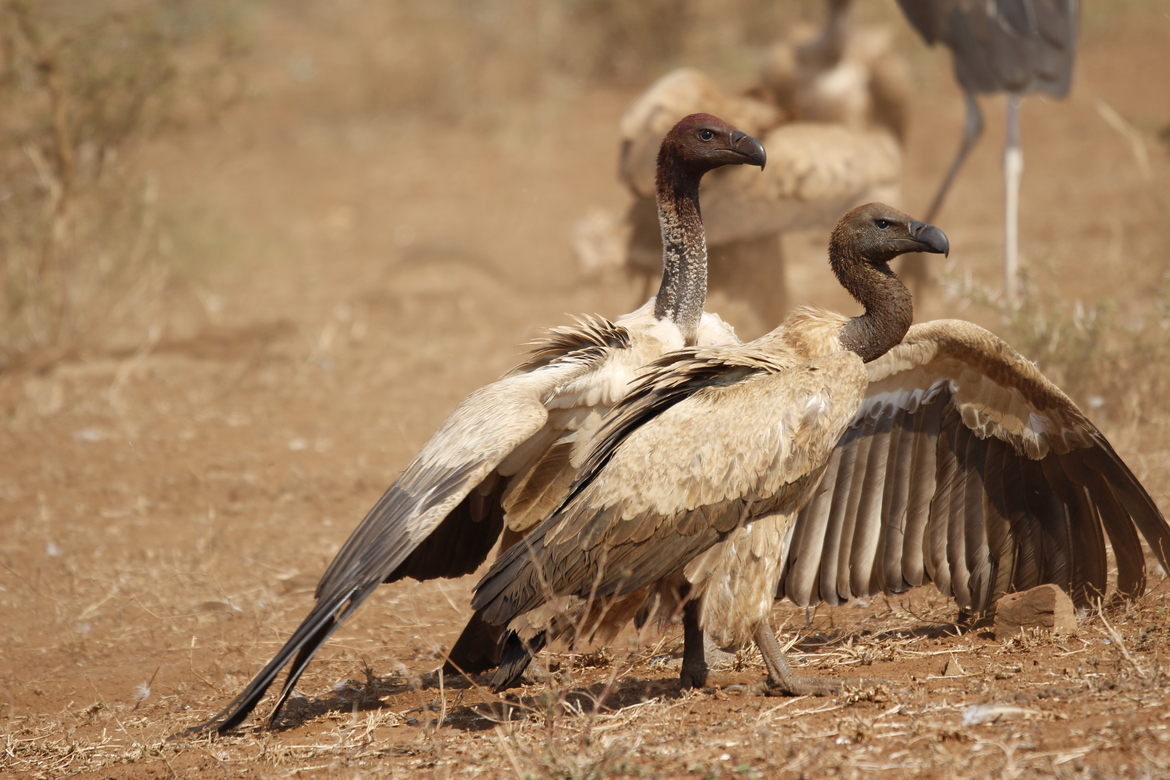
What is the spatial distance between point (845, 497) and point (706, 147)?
1367mm

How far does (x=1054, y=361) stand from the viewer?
18.7 feet

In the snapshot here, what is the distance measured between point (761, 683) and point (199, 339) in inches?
254

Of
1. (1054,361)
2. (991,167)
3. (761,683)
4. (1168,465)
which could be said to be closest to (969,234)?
(991,167)

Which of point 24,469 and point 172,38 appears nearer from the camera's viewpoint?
point 24,469

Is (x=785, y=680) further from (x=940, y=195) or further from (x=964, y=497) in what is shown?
(x=940, y=195)

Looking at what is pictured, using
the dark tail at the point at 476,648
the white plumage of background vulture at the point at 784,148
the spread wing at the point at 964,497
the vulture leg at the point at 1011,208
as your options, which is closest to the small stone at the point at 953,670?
the spread wing at the point at 964,497

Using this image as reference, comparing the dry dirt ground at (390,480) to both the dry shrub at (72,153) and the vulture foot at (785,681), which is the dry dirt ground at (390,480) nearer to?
the vulture foot at (785,681)

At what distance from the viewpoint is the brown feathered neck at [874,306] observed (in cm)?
336

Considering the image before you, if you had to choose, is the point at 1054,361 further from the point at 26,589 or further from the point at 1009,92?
the point at 26,589

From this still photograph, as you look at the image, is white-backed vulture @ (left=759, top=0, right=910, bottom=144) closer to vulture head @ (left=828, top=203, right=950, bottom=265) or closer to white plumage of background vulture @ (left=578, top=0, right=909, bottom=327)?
white plumage of background vulture @ (left=578, top=0, right=909, bottom=327)

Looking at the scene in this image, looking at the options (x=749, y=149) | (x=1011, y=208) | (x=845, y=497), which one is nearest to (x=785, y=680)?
(x=845, y=497)

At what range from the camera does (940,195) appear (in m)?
6.96

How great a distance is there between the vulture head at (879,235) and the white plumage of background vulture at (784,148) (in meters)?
2.72

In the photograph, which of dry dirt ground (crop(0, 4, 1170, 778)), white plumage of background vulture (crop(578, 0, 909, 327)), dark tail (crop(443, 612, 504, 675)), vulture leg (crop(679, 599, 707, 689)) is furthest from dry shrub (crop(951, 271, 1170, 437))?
dark tail (crop(443, 612, 504, 675))
